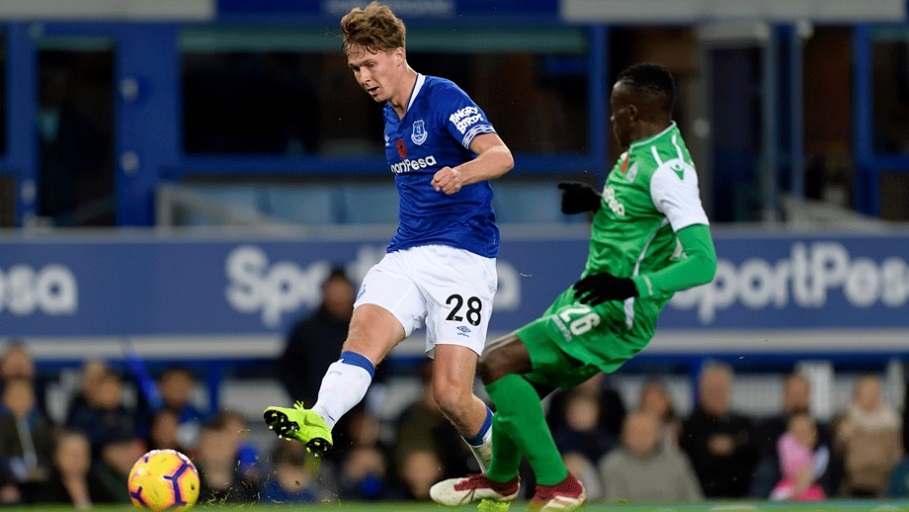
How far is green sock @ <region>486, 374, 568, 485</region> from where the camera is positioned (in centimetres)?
830

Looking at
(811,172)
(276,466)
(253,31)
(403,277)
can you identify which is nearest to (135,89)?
(253,31)

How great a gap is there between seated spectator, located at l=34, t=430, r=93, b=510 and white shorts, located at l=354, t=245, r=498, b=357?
15.6 feet

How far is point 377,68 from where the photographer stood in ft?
26.1

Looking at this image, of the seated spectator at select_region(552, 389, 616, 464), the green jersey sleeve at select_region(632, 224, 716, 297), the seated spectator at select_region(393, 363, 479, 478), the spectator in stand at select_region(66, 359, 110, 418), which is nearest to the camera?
the green jersey sleeve at select_region(632, 224, 716, 297)

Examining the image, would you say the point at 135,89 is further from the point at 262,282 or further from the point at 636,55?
the point at 636,55

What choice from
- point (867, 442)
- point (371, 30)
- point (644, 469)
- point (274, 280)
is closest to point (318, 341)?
point (274, 280)

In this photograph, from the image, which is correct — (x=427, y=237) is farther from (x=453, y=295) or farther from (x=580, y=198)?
(x=580, y=198)

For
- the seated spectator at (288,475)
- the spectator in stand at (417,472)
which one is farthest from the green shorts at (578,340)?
the spectator in stand at (417,472)

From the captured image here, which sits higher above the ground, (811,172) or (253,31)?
(253,31)

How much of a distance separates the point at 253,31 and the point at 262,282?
3195 millimetres

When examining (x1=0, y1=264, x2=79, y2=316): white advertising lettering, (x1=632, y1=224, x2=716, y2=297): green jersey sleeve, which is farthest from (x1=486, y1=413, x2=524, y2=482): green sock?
(x1=0, y1=264, x2=79, y2=316): white advertising lettering

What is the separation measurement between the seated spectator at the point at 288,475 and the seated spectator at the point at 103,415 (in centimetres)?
109

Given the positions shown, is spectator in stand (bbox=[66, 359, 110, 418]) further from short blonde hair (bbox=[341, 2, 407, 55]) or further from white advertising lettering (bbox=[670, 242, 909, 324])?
short blonde hair (bbox=[341, 2, 407, 55])

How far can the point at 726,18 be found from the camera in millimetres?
17125
